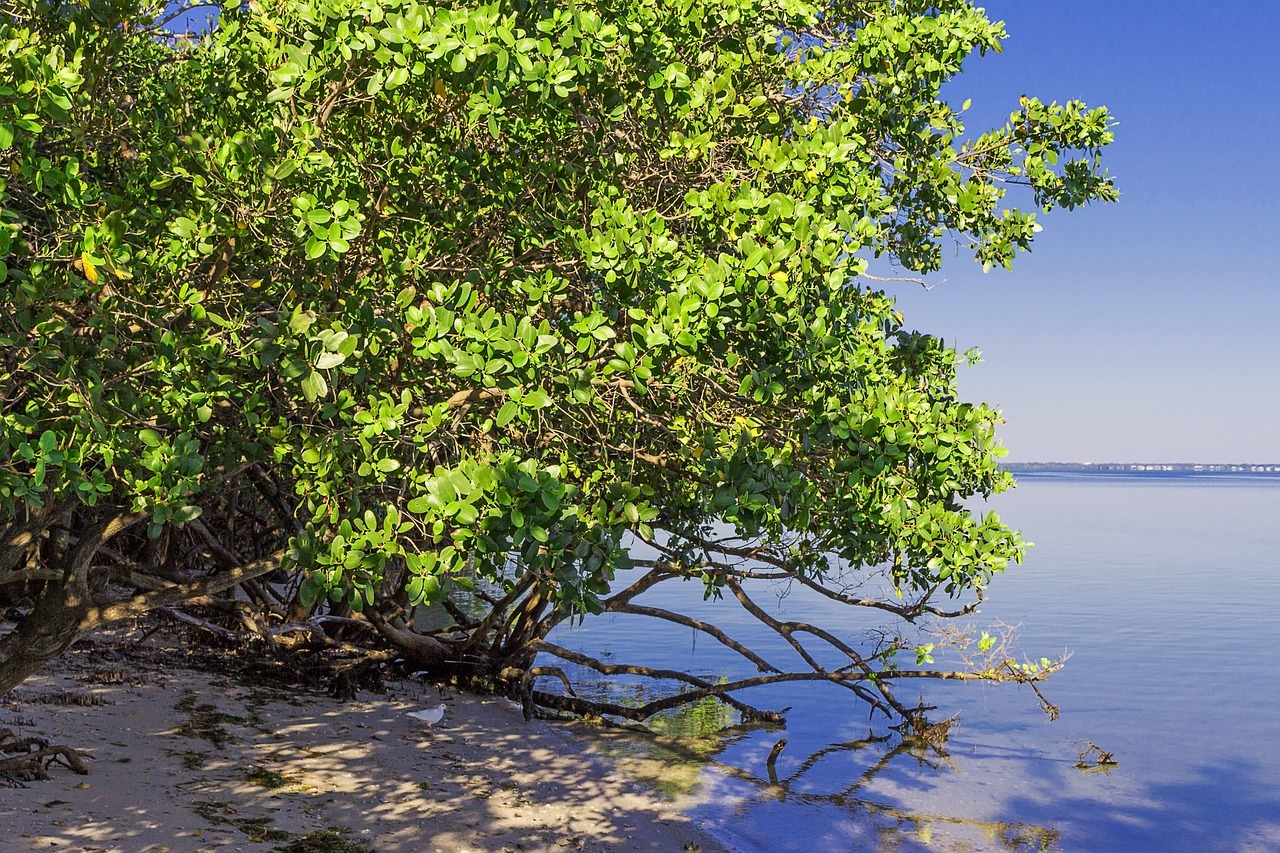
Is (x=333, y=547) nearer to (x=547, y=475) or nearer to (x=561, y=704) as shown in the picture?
(x=547, y=475)

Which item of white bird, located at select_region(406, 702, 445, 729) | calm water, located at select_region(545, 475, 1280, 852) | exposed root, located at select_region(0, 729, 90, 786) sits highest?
exposed root, located at select_region(0, 729, 90, 786)

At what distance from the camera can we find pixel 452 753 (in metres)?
12.4

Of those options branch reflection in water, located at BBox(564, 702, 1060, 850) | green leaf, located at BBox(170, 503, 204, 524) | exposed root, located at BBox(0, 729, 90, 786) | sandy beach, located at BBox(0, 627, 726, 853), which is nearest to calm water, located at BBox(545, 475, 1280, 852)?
Result: branch reflection in water, located at BBox(564, 702, 1060, 850)

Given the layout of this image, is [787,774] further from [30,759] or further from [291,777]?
[30,759]

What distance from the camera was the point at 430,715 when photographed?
45.2 ft

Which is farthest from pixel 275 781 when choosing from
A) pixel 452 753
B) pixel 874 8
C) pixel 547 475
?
pixel 874 8

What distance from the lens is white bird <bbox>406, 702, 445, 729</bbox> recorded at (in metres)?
13.6

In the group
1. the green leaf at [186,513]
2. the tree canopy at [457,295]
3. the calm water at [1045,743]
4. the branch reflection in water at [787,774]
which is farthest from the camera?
the calm water at [1045,743]

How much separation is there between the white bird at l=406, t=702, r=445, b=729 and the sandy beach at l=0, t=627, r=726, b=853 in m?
0.15

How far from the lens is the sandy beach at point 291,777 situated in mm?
8398

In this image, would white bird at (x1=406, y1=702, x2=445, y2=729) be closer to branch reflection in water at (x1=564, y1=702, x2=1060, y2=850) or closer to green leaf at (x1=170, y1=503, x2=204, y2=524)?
branch reflection in water at (x1=564, y1=702, x2=1060, y2=850)

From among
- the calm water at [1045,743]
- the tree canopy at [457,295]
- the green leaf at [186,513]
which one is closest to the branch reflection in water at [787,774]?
the calm water at [1045,743]

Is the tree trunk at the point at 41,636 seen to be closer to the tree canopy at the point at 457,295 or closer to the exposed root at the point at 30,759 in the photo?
the tree canopy at the point at 457,295

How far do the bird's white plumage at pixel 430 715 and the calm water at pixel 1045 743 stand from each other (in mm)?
3340
